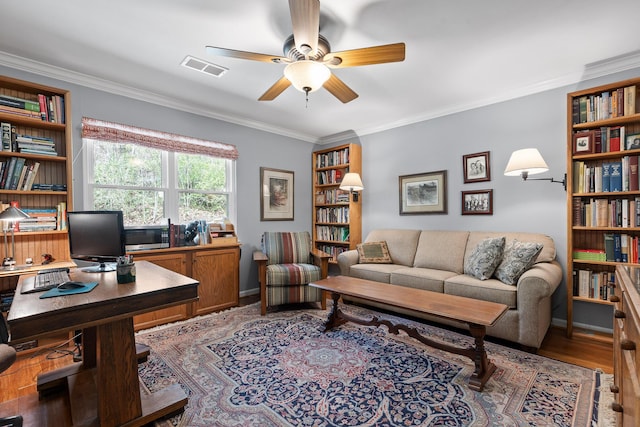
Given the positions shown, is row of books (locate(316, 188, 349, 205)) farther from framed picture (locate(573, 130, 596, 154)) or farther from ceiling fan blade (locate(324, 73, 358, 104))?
framed picture (locate(573, 130, 596, 154))

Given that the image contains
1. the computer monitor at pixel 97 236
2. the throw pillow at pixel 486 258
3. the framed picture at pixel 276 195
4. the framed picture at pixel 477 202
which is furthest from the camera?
the framed picture at pixel 276 195

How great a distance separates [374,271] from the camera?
348 centimetres

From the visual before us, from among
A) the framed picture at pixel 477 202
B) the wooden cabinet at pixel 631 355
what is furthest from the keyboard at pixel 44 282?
the framed picture at pixel 477 202

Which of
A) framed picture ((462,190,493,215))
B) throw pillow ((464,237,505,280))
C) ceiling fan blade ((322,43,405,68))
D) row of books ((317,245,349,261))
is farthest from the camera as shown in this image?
row of books ((317,245,349,261))

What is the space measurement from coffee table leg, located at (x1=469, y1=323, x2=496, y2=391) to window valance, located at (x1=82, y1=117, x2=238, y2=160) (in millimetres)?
3378

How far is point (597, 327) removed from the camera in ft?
9.23

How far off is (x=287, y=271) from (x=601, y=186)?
10.3ft

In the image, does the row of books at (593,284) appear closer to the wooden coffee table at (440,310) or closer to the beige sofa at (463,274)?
the beige sofa at (463,274)

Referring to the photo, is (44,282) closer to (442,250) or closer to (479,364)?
(479,364)

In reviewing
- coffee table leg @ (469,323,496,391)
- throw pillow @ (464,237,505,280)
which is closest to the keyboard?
coffee table leg @ (469,323,496,391)

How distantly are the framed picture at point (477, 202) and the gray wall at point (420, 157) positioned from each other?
0.20 ft

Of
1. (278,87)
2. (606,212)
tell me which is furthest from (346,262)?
(606,212)

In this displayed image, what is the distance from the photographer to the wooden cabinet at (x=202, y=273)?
302 centimetres

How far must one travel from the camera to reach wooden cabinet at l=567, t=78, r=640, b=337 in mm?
2531
